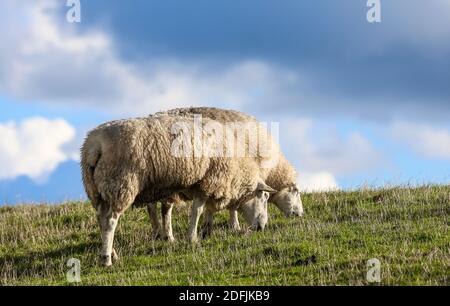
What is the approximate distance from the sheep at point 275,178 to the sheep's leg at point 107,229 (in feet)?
7.56

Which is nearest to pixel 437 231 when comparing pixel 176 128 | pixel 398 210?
pixel 398 210

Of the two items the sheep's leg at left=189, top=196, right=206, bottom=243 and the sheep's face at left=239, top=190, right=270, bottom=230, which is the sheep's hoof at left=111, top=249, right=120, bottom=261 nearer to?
the sheep's leg at left=189, top=196, right=206, bottom=243

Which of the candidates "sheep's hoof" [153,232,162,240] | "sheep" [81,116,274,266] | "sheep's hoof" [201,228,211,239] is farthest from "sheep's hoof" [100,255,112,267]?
"sheep's hoof" [201,228,211,239]

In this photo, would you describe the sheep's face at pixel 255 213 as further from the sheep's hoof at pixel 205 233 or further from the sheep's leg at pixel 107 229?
the sheep's leg at pixel 107 229

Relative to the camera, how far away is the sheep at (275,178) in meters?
17.8

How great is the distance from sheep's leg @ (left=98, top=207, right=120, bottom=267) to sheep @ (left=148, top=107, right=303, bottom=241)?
2.30 m

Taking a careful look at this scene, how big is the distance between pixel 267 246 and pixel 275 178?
496 cm

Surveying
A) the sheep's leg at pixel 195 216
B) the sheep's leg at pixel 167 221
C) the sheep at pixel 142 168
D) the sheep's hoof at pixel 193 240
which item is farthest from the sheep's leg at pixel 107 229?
the sheep's leg at pixel 167 221

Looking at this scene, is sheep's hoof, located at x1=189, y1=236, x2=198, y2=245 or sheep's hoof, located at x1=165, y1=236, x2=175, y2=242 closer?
sheep's hoof, located at x1=189, y1=236, x2=198, y2=245

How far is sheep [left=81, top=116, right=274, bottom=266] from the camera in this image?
14703mm

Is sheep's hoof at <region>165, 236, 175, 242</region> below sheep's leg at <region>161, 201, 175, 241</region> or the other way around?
below

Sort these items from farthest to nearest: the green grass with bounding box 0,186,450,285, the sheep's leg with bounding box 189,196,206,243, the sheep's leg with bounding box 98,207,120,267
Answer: the sheep's leg with bounding box 189,196,206,243
the sheep's leg with bounding box 98,207,120,267
the green grass with bounding box 0,186,450,285
